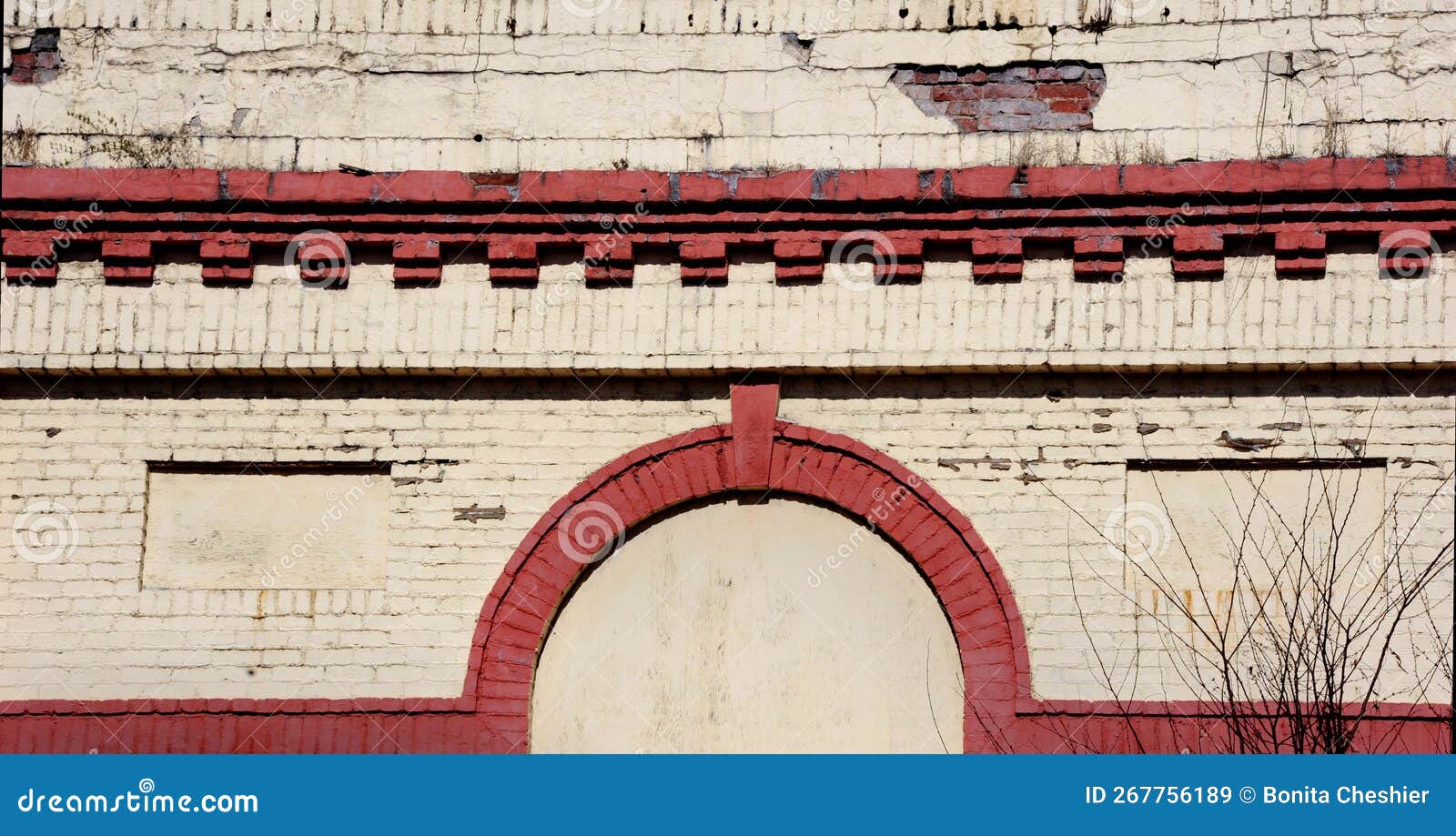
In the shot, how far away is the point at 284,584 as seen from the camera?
10633mm

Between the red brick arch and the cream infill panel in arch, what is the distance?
0.11 m

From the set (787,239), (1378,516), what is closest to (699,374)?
(787,239)

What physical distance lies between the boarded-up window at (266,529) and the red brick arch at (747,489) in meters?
0.76

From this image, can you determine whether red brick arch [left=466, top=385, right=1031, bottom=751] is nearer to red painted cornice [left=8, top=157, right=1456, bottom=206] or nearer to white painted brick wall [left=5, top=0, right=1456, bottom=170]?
red painted cornice [left=8, top=157, right=1456, bottom=206]

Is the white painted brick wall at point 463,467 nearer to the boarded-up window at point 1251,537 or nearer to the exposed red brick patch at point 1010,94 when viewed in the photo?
the boarded-up window at point 1251,537

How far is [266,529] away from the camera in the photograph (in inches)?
422

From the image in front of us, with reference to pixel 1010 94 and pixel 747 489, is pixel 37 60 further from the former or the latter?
pixel 1010 94

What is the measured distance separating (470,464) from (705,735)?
1.81 m

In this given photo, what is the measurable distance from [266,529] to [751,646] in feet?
8.33

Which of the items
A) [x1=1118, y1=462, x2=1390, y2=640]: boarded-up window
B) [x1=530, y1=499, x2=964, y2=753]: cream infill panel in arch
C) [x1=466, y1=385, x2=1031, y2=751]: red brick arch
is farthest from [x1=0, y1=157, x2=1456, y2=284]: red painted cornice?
[x1=530, y1=499, x2=964, y2=753]: cream infill panel in arch

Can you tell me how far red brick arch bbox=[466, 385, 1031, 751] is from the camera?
33.7 feet

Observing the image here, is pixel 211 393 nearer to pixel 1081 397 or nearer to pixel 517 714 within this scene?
pixel 517 714

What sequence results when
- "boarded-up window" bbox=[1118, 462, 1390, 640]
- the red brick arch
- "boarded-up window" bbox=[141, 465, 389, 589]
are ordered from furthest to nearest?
"boarded-up window" bbox=[141, 465, 389, 589]
the red brick arch
"boarded-up window" bbox=[1118, 462, 1390, 640]

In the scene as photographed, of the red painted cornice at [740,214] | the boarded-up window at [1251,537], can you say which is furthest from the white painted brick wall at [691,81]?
the boarded-up window at [1251,537]
